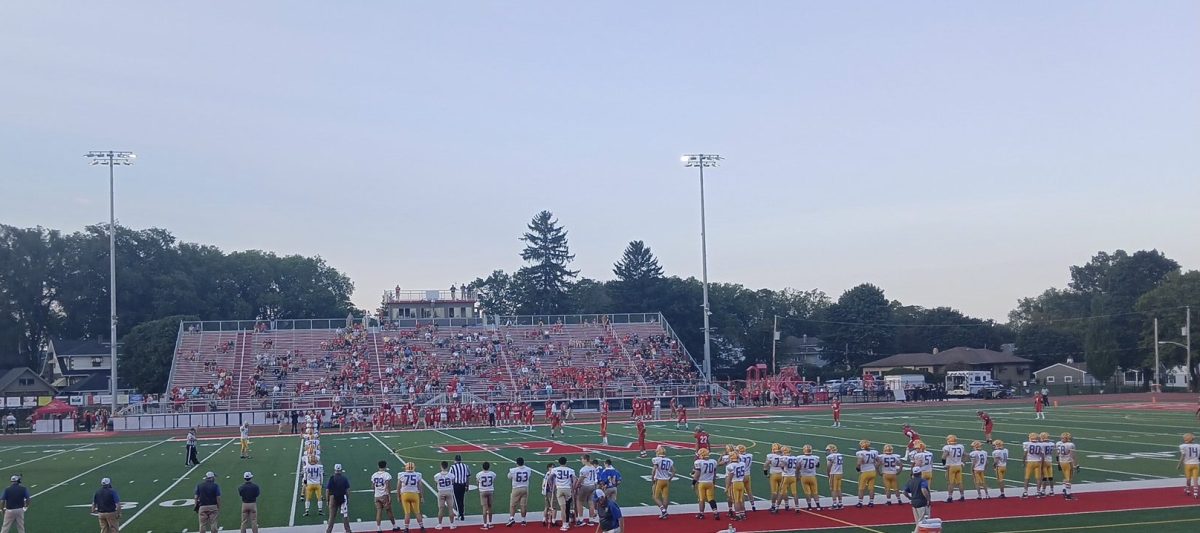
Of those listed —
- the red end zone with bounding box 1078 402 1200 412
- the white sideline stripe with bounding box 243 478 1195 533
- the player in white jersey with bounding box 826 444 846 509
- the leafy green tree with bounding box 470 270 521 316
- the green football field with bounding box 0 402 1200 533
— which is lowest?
the red end zone with bounding box 1078 402 1200 412

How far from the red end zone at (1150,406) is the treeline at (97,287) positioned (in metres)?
72.3

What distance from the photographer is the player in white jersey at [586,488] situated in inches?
804

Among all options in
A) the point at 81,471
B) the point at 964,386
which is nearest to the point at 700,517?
the point at 81,471

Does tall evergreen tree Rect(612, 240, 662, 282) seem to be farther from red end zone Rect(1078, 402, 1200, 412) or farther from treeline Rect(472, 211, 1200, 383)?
red end zone Rect(1078, 402, 1200, 412)

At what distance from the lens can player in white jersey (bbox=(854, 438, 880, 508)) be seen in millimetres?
21438

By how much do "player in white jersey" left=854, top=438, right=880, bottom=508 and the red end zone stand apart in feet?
118

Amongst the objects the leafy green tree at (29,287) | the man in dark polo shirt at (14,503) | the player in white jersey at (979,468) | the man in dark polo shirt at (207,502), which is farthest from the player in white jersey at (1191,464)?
the leafy green tree at (29,287)

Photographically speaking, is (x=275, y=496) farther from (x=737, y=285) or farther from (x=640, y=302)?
(x=737, y=285)

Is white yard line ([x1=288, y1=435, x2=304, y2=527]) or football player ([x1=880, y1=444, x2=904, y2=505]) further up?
football player ([x1=880, y1=444, x2=904, y2=505])

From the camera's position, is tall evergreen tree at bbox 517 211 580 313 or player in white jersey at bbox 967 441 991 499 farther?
tall evergreen tree at bbox 517 211 580 313

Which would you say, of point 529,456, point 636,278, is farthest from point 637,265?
point 529,456

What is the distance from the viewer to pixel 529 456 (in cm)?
3312

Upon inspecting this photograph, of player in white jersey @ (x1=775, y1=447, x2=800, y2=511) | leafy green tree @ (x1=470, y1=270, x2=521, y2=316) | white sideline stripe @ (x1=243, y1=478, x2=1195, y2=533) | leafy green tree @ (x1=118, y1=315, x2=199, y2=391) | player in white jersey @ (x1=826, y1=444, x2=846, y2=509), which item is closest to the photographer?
white sideline stripe @ (x1=243, y1=478, x2=1195, y2=533)

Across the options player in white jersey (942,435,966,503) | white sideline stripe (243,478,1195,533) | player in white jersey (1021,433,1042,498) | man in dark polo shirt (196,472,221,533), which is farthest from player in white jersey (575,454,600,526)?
player in white jersey (1021,433,1042,498)
